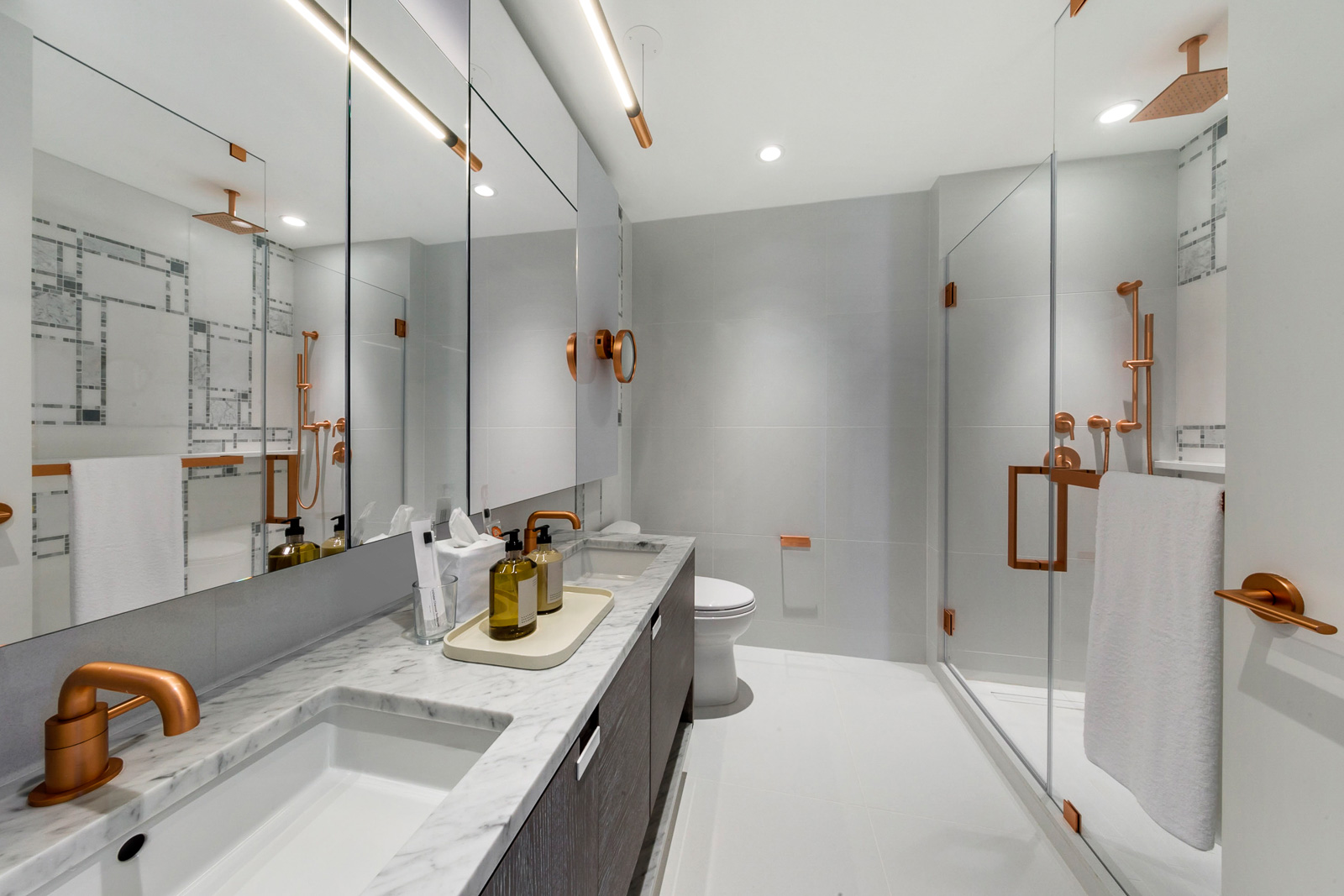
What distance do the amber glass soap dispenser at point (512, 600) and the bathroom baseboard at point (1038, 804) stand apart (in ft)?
5.20

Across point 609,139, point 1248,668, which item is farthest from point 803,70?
point 1248,668

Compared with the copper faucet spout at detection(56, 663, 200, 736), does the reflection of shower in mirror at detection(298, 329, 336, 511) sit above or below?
above

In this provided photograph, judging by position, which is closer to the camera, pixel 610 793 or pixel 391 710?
pixel 391 710

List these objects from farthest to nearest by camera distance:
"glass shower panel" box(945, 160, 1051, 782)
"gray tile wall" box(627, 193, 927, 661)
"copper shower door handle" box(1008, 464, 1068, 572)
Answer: "gray tile wall" box(627, 193, 927, 661) < "glass shower panel" box(945, 160, 1051, 782) < "copper shower door handle" box(1008, 464, 1068, 572)

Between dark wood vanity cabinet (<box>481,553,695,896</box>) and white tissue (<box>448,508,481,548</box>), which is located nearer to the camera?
dark wood vanity cabinet (<box>481,553,695,896</box>)

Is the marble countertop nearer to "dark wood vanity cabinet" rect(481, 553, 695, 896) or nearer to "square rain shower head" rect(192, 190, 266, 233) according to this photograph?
"dark wood vanity cabinet" rect(481, 553, 695, 896)

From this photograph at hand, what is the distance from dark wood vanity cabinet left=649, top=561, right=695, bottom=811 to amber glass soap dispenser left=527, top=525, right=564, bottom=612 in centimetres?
26

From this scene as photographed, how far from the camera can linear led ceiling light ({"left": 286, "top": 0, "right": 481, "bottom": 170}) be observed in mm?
795

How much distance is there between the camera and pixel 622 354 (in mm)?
2043

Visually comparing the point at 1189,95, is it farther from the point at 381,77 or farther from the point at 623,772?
the point at 623,772

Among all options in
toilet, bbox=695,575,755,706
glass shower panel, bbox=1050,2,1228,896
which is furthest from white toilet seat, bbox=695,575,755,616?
glass shower panel, bbox=1050,2,1228,896

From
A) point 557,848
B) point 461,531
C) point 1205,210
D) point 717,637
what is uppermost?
point 1205,210

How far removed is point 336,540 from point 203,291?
455 millimetres

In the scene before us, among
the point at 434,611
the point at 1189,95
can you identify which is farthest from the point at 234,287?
the point at 1189,95
